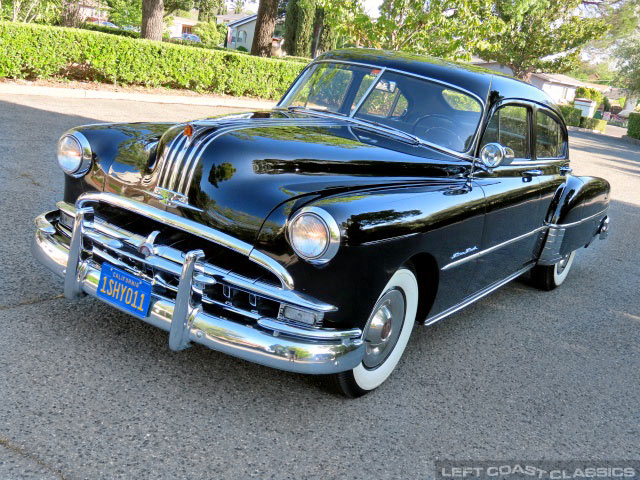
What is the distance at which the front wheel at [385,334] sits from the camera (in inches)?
124

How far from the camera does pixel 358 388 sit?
10.6ft

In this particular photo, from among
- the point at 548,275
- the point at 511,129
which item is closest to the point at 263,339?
the point at 511,129

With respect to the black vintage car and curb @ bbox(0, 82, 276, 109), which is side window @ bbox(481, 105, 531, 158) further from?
curb @ bbox(0, 82, 276, 109)

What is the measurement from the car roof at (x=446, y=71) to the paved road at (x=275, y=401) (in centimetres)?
165

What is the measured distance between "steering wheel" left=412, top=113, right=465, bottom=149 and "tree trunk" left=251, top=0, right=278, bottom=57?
1655cm

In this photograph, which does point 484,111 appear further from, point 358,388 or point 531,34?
point 531,34

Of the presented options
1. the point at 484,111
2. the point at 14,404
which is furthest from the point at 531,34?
the point at 14,404

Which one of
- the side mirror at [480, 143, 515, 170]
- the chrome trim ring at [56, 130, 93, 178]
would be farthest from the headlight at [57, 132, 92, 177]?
the side mirror at [480, 143, 515, 170]

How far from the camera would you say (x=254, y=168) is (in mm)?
3078

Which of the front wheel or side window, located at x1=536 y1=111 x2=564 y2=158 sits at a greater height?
side window, located at x1=536 y1=111 x2=564 y2=158

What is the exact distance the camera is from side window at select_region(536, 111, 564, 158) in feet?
16.4

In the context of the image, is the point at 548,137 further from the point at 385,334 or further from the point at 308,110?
the point at 385,334

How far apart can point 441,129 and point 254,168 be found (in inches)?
59.0

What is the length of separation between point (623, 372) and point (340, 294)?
240cm
